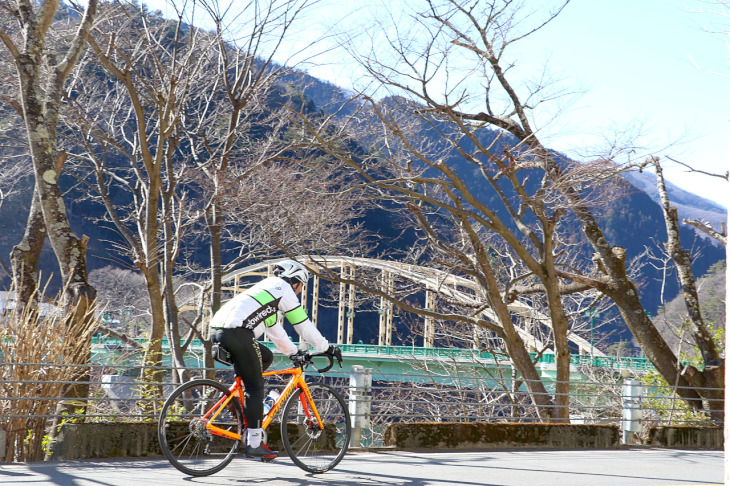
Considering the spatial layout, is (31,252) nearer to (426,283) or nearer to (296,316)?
(296,316)

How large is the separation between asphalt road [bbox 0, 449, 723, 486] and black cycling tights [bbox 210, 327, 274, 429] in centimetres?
47

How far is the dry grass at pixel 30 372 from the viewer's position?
5.63 meters

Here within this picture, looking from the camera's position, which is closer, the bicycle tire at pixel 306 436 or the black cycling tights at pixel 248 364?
the black cycling tights at pixel 248 364

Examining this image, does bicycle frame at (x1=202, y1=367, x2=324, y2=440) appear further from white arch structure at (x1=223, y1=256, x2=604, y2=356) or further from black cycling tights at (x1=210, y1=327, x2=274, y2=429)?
white arch structure at (x1=223, y1=256, x2=604, y2=356)

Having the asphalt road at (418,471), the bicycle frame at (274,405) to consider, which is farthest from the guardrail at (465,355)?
the bicycle frame at (274,405)

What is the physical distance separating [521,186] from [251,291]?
23.0 feet

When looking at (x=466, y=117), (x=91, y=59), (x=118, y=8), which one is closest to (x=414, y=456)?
(x=466, y=117)

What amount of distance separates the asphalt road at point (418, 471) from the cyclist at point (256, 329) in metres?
0.47

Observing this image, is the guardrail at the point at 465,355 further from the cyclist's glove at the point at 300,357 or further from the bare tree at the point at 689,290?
the cyclist's glove at the point at 300,357

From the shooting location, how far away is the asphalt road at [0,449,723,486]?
191 inches

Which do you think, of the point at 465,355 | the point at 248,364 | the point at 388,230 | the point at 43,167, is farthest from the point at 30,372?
the point at 388,230

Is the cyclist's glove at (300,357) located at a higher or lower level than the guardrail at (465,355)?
higher

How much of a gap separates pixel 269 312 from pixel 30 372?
7.55ft

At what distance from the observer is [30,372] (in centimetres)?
574
